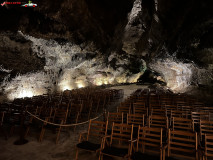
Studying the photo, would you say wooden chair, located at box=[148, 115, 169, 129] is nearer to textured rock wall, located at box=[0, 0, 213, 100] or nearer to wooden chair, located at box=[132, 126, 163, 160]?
wooden chair, located at box=[132, 126, 163, 160]

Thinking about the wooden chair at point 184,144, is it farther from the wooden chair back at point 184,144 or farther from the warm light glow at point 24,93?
the warm light glow at point 24,93

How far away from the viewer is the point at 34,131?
475cm

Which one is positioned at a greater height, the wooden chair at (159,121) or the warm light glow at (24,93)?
the warm light glow at (24,93)

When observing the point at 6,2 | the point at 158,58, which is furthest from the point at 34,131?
the point at 158,58

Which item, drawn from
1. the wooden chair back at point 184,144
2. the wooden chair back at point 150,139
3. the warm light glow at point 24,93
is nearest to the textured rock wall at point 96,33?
the warm light glow at point 24,93

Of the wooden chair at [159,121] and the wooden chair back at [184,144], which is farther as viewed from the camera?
the wooden chair at [159,121]

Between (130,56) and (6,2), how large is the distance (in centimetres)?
1375

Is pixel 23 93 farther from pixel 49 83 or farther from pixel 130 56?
pixel 130 56

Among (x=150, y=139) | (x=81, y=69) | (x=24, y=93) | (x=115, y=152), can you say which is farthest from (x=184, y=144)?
(x=81, y=69)

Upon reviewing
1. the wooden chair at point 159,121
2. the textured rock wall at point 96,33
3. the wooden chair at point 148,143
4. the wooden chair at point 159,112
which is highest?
the textured rock wall at point 96,33

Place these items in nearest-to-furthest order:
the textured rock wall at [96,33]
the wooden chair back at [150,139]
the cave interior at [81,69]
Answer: the wooden chair back at [150,139] < the cave interior at [81,69] < the textured rock wall at [96,33]

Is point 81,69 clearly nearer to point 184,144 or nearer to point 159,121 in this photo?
point 159,121

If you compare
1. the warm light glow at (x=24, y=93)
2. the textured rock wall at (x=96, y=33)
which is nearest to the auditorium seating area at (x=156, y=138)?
the textured rock wall at (x=96, y=33)

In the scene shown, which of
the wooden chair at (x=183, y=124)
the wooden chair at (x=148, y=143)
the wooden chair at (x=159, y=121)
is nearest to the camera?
the wooden chair at (x=148, y=143)
